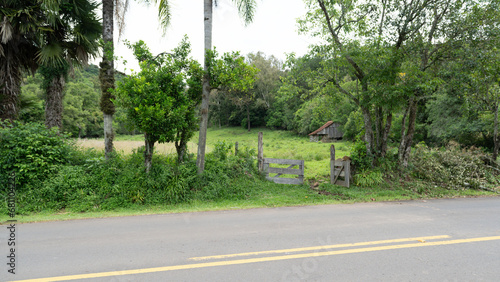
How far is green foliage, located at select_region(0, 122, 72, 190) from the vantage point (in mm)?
8109

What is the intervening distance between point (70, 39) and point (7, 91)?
300 cm

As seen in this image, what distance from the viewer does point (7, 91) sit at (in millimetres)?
9984

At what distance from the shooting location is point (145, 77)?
8.26 metres

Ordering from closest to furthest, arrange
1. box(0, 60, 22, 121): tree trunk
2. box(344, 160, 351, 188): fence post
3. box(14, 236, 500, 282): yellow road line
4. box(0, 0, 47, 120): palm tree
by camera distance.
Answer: box(14, 236, 500, 282): yellow road line → box(0, 0, 47, 120): palm tree → box(0, 60, 22, 121): tree trunk → box(344, 160, 351, 188): fence post

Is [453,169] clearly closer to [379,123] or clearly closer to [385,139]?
[385,139]

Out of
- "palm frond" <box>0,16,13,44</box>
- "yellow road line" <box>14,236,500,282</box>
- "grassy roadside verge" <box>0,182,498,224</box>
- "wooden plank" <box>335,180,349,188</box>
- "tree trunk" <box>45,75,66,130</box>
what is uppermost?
"palm frond" <box>0,16,13,44</box>

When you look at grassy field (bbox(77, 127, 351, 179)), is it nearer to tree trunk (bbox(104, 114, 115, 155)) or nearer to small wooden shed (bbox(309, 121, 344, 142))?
tree trunk (bbox(104, 114, 115, 155))

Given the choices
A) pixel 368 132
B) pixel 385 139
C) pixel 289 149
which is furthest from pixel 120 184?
pixel 289 149

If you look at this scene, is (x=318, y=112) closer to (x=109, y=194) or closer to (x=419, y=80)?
(x=419, y=80)

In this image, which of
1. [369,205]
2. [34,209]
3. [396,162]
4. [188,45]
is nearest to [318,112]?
[396,162]

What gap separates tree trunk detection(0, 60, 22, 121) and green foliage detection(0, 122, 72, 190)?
6.48ft

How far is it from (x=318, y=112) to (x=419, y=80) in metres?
4.81

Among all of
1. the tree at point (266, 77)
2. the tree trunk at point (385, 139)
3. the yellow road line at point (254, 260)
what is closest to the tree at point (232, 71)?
the yellow road line at point (254, 260)

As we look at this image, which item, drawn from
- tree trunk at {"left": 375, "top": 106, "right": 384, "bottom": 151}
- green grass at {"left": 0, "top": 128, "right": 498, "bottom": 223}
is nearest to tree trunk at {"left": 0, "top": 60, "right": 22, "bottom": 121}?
green grass at {"left": 0, "top": 128, "right": 498, "bottom": 223}
